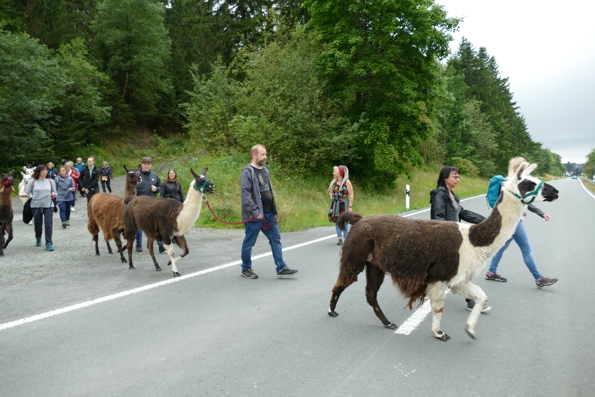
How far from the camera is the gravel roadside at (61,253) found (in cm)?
763

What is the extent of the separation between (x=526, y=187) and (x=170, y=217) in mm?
5615

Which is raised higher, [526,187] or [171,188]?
[526,187]

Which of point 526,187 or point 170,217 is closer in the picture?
point 526,187

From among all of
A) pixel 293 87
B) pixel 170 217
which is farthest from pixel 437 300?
pixel 293 87

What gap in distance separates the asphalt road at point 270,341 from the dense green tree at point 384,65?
1515 centimetres

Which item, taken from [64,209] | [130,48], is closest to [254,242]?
[64,209]

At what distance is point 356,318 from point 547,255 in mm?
6161

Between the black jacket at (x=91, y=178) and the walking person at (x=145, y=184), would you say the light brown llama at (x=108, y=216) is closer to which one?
the walking person at (x=145, y=184)

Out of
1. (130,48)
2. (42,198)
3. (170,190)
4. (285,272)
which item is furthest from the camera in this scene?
(130,48)

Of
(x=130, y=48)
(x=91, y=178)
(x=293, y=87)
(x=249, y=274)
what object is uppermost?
(x=130, y=48)

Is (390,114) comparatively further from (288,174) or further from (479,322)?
(479,322)

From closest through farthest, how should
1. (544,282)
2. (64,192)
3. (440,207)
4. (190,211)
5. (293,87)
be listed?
(440,207)
(544,282)
(190,211)
(64,192)
(293,87)

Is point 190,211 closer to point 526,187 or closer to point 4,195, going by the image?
point 526,187

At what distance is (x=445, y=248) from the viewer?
4.50 m
